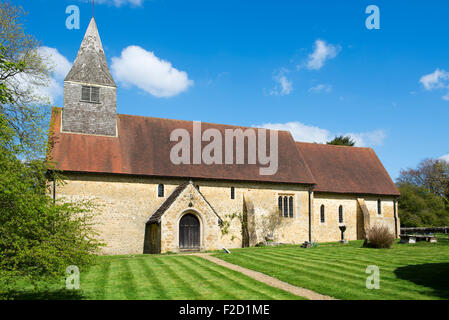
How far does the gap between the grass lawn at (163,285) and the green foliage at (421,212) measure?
33.8 metres

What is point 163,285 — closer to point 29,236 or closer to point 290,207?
point 29,236

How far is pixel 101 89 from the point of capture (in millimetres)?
28062

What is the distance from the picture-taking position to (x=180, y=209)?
963 inches

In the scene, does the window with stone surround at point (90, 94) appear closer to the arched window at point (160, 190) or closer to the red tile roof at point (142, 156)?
the red tile roof at point (142, 156)

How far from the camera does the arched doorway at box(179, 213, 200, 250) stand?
2517 centimetres

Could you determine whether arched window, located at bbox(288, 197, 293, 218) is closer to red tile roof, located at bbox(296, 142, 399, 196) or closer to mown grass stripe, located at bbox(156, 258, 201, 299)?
red tile roof, located at bbox(296, 142, 399, 196)

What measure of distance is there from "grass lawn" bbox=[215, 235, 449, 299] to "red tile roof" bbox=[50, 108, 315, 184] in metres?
9.44

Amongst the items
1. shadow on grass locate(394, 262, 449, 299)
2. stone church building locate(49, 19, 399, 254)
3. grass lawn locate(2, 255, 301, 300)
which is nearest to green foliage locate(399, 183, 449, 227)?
stone church building locate(49, 19, 399, 254)

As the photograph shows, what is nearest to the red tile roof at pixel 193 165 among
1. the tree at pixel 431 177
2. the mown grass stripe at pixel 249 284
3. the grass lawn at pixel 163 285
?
the grass lawn at pixel 163 285

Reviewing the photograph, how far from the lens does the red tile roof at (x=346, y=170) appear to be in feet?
109

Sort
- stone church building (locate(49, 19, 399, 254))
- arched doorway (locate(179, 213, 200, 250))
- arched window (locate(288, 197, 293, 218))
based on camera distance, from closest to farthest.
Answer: stone church building (locate(49, 19, 399, 254)) < arched doorway (locate(179, 213, 200, 250)) < arched window (locate(288, 197, 293, 218))

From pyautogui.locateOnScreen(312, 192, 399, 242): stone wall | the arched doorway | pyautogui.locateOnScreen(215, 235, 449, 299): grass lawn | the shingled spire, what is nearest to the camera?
pyautogui.locateOnScreen(215, 235, 449, 299): grass lawn

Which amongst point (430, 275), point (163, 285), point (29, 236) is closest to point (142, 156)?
point (163, 285)

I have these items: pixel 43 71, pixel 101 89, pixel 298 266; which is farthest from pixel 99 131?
pixel 298 266
